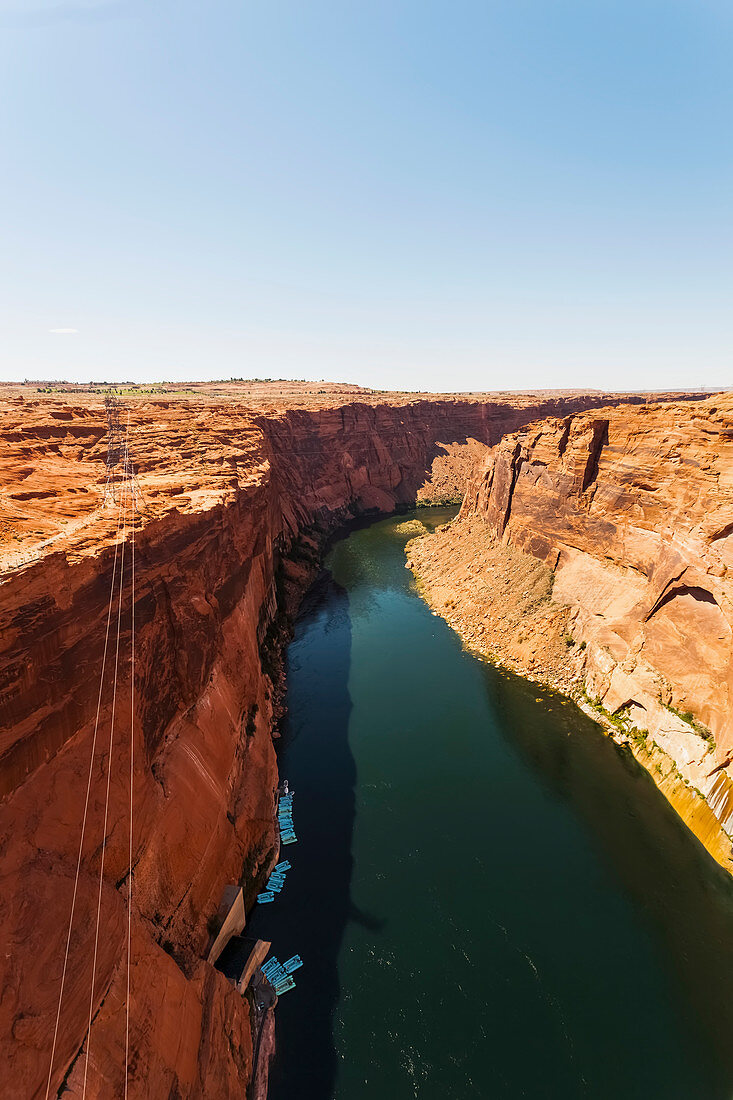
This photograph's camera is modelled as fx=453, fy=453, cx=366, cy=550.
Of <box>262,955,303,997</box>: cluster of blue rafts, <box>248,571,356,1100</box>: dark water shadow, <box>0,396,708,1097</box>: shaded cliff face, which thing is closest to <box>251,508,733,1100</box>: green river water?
<box>248,571,356,1100</box>: dark water shadow

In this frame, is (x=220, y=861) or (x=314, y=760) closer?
(x=220, y=861)

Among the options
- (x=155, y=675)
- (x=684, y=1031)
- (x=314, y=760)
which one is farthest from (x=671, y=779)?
(x=155, y=675)

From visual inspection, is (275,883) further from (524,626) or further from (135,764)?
(524,626)

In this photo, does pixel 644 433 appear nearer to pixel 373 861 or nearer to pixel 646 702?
pixel 646 702

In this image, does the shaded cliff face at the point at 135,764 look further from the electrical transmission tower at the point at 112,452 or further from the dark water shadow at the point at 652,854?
the dark water shadow at the point at 652,854

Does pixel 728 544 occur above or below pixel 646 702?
above

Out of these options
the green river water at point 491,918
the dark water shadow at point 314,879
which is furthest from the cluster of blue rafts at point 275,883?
the green river water at point 491,918

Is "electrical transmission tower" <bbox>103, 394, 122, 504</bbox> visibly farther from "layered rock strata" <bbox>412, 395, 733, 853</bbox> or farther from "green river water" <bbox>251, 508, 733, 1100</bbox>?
"layered rock strata" <bbox>412, 395, 733, 853</bbox>
